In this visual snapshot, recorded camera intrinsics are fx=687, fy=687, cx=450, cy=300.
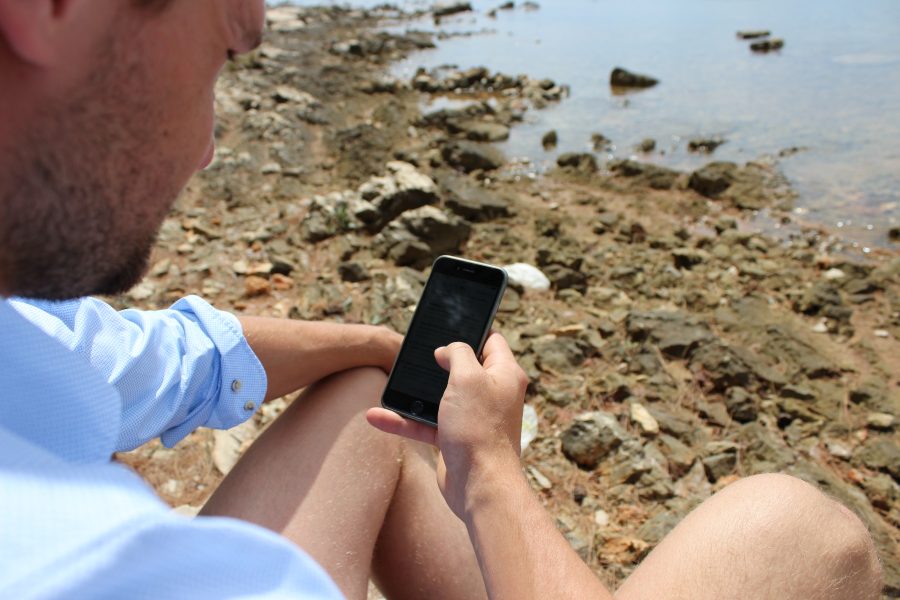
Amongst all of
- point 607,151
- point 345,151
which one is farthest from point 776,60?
point 345,151

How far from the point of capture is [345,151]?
771cm

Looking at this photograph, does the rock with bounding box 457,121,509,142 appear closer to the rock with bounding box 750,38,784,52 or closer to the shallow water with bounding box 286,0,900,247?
the shallow water with bounding box 286,0,900,247

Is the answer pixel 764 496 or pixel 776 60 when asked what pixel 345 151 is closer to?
pixel 764 496

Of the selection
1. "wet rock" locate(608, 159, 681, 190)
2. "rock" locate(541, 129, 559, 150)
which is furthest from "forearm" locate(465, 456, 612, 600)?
"rock" locate(541, 129, 559, 150)

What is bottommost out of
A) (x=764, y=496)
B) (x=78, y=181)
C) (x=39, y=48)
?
(x=764, y=496)

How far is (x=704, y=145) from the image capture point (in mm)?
9055

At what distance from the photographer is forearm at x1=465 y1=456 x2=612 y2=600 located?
1357mm

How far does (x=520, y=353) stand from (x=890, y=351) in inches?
101

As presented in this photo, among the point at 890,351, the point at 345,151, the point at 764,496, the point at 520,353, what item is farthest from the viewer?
the point at 345,151

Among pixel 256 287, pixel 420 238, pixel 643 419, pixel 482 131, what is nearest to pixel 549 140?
pixel 482 131

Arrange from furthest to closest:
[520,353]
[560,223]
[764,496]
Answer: [560,223]
[520,353]
[764,496]

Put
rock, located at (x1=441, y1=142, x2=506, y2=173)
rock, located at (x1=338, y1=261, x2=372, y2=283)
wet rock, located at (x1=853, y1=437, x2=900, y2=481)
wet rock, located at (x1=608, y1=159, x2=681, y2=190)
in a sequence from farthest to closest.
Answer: rock, located at (x1=441, y1=142, x2=506, y2=173)
wet rock, located at (x1=608, y1=159, x2=681, y2=190)
rock, located at (x1=338, y1=261, x2=372, y2=283)
wet rock, located at (x1=853, y1=437, x2=900, y2=481)

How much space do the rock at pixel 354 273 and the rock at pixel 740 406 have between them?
242 cm

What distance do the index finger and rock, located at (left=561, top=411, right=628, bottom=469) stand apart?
137 cm
